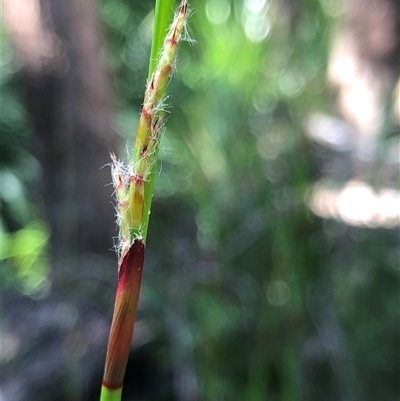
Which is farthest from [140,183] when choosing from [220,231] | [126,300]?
[220,231]

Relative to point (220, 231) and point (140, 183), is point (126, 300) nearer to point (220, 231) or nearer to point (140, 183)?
point (140, 183)

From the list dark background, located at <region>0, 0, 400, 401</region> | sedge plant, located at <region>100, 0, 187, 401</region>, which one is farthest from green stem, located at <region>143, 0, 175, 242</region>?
dark background, located at <region>0, 0, 400, 401</region>

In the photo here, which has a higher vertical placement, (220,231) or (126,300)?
(220,231)

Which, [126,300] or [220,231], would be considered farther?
[220,231]

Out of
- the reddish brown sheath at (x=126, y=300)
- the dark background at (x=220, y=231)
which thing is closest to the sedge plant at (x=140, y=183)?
the reddish brown sheath at (x=126, y=300)

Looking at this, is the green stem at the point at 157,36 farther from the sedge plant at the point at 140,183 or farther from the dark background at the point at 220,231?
the dark background at the point at 220,231

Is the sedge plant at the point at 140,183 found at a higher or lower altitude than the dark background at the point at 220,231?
lower

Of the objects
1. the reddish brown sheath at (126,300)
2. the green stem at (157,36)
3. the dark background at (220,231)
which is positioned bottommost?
the reddish brown sheath at (126,300)
